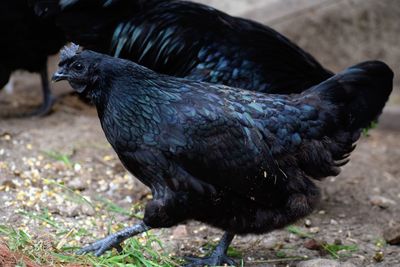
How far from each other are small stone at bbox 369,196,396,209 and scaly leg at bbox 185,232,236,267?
1.59 m

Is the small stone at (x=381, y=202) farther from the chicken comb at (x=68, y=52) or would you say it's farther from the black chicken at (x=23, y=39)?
the black chicken at (x=23, y=39)

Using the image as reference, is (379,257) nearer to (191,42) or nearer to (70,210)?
(191,42)

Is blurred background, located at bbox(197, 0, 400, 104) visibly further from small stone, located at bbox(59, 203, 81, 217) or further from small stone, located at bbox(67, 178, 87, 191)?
small stone, located at bbox(59, 203, 81, 217)

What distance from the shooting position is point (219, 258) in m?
4.55

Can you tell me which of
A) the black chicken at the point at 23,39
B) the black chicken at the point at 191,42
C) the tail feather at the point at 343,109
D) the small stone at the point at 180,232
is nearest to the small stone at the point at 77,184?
the small stone at the point at 180,232

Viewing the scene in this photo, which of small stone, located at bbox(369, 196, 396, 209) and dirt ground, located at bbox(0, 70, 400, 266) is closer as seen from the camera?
dirt ground, located at bbox(0, 70, 400, 266)

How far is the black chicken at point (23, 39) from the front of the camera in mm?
6090

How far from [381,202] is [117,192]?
208 cm

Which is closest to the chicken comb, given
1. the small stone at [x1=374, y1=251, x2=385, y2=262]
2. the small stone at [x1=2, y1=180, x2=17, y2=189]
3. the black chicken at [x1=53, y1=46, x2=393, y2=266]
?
the black chicken at [x1=53, y1=46, x2=393, y2=266]

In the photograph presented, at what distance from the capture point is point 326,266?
4.21 metres

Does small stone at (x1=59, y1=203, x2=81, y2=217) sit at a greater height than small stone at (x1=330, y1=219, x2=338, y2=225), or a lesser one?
lesser

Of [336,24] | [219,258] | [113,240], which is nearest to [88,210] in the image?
[113,240]

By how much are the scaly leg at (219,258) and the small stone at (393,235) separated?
1126 mm

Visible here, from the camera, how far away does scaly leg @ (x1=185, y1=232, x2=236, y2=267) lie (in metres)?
4.54
